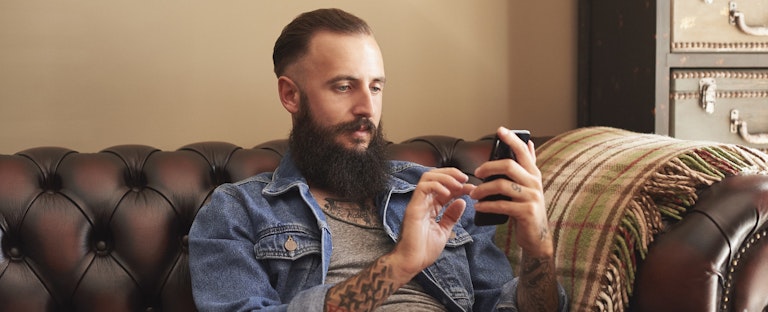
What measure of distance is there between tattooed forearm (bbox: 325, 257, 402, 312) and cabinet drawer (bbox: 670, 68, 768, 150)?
104 cm

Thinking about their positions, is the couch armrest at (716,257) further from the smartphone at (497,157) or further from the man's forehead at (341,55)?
the man's forehead at (341,55)

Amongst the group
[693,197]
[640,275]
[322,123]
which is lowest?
[640,275]

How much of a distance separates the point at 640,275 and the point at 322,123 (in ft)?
2.12

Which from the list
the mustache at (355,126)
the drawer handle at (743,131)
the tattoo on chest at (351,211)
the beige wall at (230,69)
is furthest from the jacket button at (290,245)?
the drawer handle at (743,131)

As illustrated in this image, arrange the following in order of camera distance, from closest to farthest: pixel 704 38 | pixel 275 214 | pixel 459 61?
pixel 275 214, pixel 704 38, pixel 459 61

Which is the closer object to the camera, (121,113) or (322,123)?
(322,123)

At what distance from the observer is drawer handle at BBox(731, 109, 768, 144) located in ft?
6.46

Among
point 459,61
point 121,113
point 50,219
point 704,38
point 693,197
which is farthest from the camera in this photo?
point 459,61

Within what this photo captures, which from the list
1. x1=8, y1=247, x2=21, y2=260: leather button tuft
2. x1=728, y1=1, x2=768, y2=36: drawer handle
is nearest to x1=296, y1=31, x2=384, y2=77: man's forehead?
x1=8, y1=247, x2=21, y2=260: leather button tuft

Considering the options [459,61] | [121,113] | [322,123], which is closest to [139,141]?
[121,113]

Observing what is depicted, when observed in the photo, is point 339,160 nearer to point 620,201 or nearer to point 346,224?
point 346,224

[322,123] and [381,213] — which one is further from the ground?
[322,123]

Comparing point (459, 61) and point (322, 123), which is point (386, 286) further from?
point (459, 61)

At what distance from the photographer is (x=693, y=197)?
131cm
